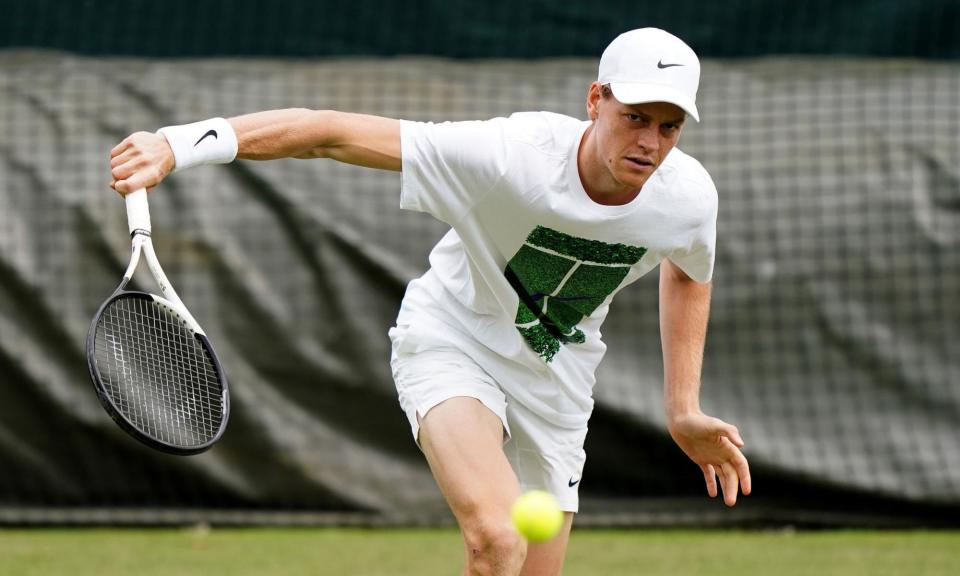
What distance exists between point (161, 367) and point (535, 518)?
117cm

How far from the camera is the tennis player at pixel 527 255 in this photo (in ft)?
12.0

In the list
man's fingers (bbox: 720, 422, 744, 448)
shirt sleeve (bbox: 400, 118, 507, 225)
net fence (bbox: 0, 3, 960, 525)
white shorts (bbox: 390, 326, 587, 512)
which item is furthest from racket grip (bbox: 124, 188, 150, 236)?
net fence (bbox: 0, 3, 960, 525)

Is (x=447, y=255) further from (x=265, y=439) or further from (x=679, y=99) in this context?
(x=265, y=439)

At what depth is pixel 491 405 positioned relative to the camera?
4008 millimetres

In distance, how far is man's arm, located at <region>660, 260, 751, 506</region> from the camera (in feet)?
13.6

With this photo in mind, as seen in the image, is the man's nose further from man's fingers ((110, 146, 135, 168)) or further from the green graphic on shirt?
man's fingers ((110, 146, 135, 168))

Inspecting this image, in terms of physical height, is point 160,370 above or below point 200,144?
below

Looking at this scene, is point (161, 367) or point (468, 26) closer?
point (161, 367)

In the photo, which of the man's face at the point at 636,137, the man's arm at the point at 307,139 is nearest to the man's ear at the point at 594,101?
the man's face at the point at 636,137

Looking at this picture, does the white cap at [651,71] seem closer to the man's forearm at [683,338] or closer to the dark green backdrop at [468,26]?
the man's forearm at [683,338]

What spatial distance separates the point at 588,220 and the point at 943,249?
3677mm

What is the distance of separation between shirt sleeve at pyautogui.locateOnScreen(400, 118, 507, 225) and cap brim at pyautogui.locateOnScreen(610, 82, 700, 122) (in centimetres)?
35

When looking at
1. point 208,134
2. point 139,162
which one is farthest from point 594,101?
point 139,162

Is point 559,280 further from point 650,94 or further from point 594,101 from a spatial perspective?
point 650,94
